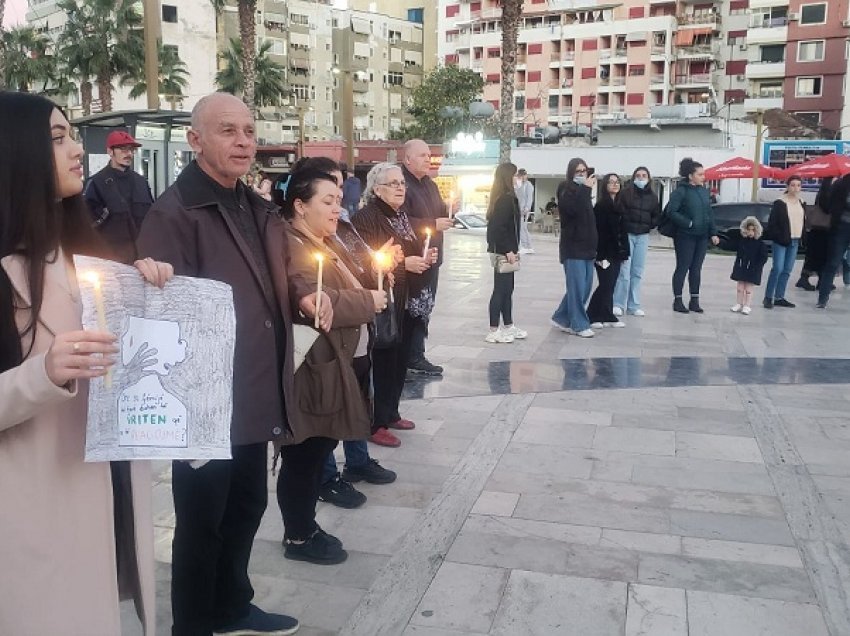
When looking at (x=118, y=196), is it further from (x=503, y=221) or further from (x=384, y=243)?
(x=384, y=243)

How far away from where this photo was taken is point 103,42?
37.0 m

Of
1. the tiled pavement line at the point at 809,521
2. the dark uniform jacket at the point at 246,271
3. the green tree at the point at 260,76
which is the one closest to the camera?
the dark uniform jacket at the point at 246,271

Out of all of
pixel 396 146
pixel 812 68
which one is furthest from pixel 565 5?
pixel 396 146

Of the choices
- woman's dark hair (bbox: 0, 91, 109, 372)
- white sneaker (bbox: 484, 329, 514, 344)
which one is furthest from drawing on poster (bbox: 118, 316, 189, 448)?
white sneaker (bbox: 484, 329, 514, 344)

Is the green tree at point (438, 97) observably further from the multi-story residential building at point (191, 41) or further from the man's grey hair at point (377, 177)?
the man's grey hair at point (377, 177)

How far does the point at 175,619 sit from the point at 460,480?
2180 mm

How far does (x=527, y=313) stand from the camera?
35.3 feet

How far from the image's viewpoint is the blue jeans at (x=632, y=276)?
34.0 feet

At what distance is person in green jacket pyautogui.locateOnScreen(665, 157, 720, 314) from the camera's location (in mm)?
10312

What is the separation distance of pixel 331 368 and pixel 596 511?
1791 millimetres

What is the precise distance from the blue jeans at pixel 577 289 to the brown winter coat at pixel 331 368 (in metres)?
5.73

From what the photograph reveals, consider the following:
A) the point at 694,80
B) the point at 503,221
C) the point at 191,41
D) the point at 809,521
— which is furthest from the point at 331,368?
the point at 694,80

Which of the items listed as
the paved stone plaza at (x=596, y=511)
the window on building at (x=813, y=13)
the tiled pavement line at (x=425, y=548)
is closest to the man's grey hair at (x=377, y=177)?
the paved stone plaza at (x=596, y=511)

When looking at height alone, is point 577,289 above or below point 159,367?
below
